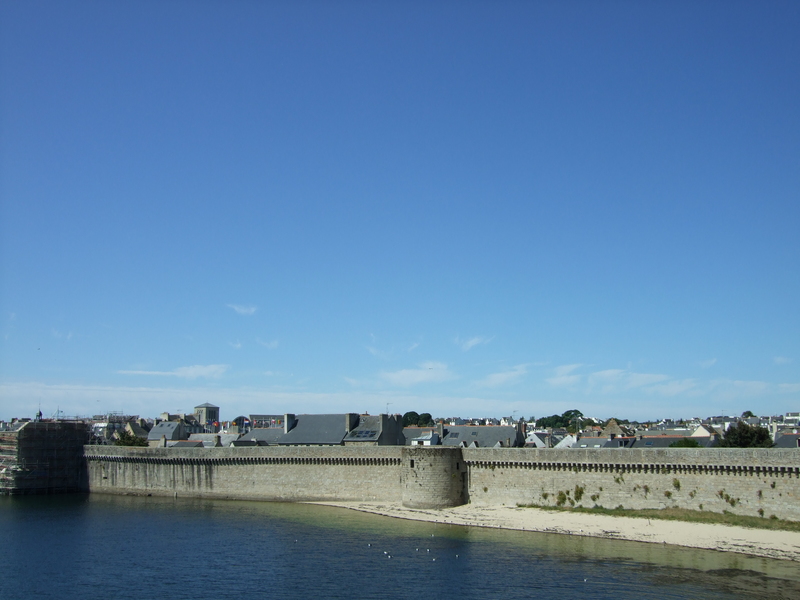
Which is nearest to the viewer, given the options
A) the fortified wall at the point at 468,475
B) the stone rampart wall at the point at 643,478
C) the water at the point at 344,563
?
the water at the point at 344,563

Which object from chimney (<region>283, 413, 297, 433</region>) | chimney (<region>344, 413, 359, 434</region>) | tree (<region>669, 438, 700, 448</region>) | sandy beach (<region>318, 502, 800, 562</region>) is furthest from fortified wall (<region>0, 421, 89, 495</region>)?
tree (<region>669, 438, 700, 448</region>)

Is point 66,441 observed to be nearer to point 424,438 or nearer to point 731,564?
point 424,438

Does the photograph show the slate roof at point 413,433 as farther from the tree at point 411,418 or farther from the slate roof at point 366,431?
the tree at point 411,418

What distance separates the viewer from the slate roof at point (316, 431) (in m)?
62.4

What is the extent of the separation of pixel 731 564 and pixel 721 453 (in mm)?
9313

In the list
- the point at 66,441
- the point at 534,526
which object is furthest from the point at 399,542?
the point at 66,441

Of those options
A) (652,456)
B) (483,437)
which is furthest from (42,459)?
(652,456)

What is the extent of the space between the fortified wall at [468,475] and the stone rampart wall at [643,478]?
0.06m

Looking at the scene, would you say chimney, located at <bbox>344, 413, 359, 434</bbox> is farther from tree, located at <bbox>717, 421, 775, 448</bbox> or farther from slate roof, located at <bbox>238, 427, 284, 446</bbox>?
tree, located at <bbox>717, 421, 775, 448</bbox>

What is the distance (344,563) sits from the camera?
32.6 metres

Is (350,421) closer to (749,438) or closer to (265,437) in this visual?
(265,437)

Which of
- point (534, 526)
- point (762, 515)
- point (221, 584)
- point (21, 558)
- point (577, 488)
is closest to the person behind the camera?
point (221, 584)

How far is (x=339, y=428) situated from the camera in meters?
63.5

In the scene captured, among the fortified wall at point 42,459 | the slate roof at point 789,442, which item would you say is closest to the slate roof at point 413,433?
the fortified wall at point 42,459
